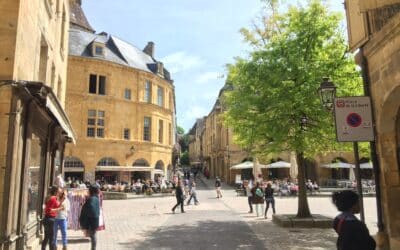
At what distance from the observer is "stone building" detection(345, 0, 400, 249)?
7363 millimetres

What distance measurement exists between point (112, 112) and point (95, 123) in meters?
2.00

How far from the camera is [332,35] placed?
1298 cm

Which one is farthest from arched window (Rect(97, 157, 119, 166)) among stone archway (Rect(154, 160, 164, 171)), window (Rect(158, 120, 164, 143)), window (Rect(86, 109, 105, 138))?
window (Rect(158, 120, 164, 143))

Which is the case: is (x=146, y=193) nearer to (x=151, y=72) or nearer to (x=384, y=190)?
(x=151, y=72)

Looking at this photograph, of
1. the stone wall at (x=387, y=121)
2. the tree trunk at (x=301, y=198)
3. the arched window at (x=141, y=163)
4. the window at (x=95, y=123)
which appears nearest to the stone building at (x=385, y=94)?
the stone wall at (x=387, y=121)

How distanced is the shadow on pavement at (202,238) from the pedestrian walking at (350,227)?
597 centimetres

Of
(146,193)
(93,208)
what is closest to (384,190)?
(93,208)

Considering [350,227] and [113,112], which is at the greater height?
[113,112]

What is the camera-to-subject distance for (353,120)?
6.06 metres

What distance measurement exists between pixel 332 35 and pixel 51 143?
1008 centimetres

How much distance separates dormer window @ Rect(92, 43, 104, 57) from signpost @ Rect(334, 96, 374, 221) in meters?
32.1

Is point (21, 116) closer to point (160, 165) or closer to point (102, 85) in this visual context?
point (102, 85)

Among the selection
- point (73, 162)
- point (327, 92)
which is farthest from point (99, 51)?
point (327, 92)

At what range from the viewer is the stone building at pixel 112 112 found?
1310 inches
